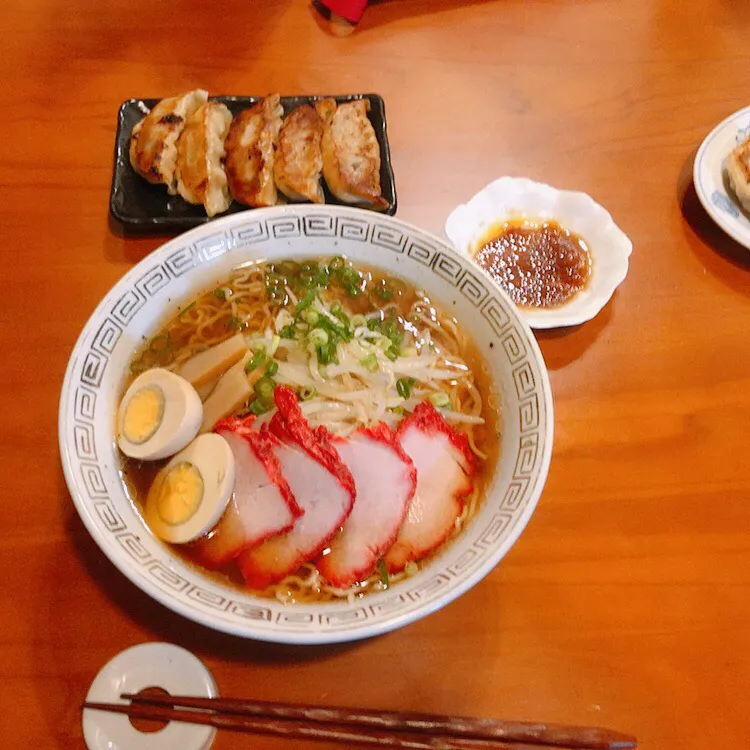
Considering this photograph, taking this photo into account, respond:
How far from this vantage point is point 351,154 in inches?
82.9

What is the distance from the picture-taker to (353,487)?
4.81ft

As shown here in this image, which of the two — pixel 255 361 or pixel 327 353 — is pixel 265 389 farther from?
pixel 327 353

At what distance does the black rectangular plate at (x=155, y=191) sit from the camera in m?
1.99

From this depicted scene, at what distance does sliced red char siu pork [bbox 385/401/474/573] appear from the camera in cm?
149

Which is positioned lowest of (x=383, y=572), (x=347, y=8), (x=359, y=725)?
(x=359, y=725)

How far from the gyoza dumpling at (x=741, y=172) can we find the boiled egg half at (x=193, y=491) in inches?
75.0

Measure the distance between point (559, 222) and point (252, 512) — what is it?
1.44m

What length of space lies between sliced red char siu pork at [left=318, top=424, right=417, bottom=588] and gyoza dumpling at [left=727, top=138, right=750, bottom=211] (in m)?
1.54

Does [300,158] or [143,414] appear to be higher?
[300,158]

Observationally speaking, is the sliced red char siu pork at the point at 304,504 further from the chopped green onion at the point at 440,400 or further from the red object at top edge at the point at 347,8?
the red object at top edge at the point at 347,8

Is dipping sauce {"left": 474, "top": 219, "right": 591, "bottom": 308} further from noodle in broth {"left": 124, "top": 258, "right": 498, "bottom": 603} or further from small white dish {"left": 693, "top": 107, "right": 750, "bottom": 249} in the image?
small white dish {"left": 693, "top": 107, "right": 750, "bottom": 249}

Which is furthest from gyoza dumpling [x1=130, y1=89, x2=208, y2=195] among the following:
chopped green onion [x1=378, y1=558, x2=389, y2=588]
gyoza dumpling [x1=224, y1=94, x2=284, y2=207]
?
chopped green onion [x1=378, y1=558, x2=389, y2=588]

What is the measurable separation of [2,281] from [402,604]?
1.52 meters

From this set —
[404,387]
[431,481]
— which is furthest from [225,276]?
[431,481]
